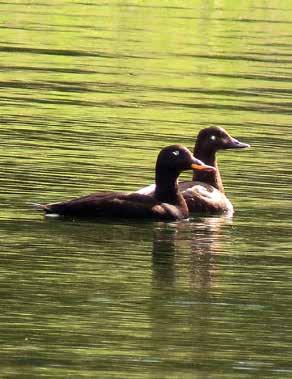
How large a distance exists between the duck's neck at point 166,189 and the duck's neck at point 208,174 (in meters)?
1.40

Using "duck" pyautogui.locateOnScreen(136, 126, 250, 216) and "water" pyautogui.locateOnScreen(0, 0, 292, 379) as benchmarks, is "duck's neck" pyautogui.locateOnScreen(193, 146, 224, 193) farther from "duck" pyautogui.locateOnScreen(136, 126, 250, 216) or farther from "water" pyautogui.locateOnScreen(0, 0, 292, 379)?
"water" pyautogui.locateOnScreen(0, 0, 292, 379)

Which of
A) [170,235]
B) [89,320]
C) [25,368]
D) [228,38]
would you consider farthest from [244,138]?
[228,38]

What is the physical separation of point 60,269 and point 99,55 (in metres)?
23.8

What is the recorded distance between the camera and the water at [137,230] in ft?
40.2

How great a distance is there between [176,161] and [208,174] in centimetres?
140

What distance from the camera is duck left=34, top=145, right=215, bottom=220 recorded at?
17.6m

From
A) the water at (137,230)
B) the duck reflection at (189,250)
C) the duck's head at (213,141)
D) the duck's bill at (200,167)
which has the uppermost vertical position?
the duck's head at (213,141)

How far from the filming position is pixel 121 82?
32.8m

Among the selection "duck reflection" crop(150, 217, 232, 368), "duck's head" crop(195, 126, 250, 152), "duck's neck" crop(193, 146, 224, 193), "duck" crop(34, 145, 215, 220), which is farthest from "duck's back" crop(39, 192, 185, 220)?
"duck's head" crop(195, 126, 250, 152)

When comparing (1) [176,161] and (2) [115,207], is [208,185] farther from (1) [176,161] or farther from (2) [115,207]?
(2) [115,207]

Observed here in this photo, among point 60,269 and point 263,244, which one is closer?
A: point 60,269

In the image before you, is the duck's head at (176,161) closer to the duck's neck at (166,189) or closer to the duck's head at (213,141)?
the duck's neck at (166,189)

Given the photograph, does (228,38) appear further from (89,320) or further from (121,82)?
(89,320)

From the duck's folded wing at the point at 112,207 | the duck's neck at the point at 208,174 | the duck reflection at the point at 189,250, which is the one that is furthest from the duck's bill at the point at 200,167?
the duck's neck at the point at 208,174
